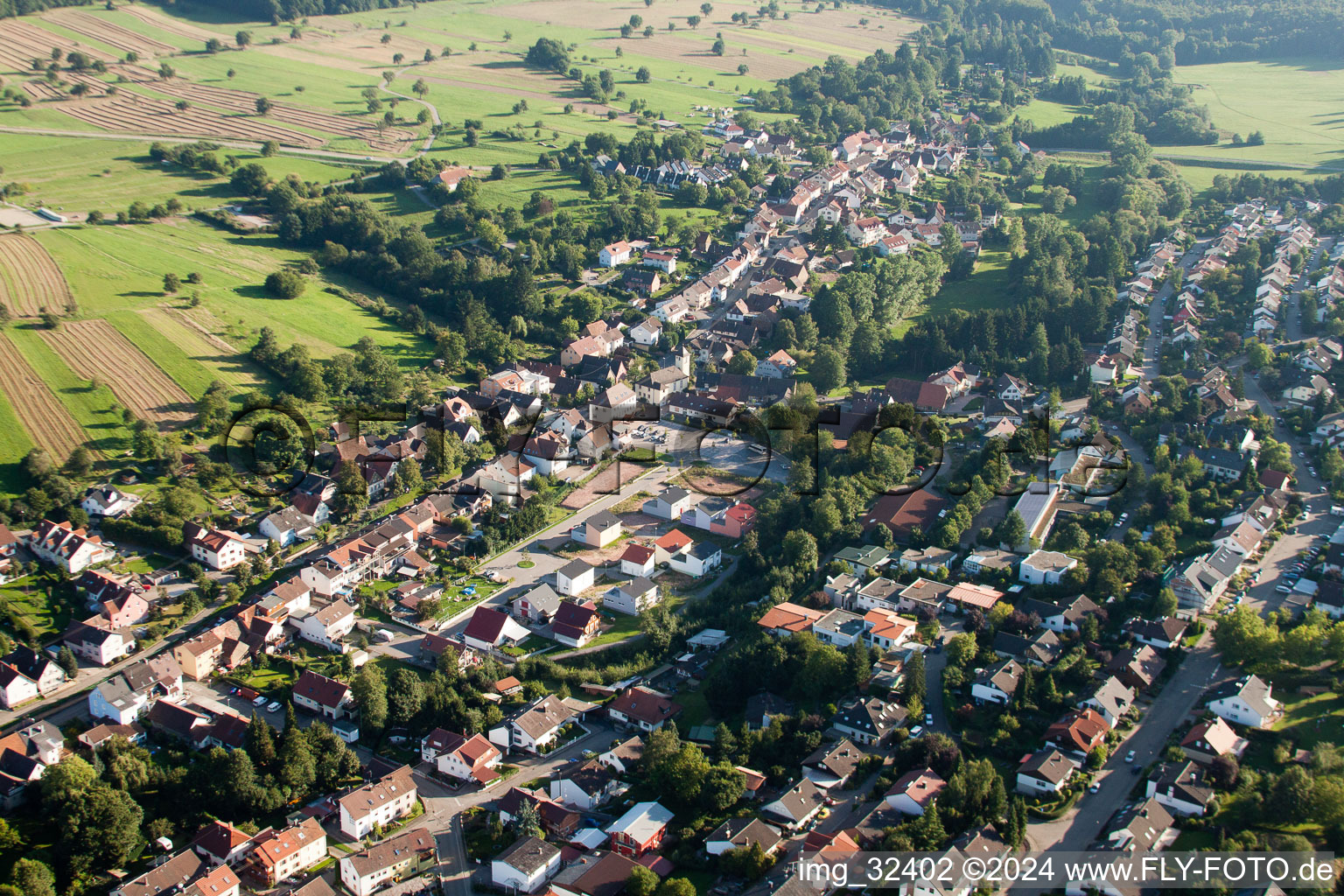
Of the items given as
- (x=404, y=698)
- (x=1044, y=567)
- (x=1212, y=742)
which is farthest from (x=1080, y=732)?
(x=404, y=698)

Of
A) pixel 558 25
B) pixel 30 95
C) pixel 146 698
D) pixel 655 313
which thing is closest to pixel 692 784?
pixel 146 698

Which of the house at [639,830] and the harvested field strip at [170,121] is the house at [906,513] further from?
the harvested field strip at [170,121]

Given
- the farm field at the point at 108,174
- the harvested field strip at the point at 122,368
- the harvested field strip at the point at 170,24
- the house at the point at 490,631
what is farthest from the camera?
the harvested field strip at the point at 170,24

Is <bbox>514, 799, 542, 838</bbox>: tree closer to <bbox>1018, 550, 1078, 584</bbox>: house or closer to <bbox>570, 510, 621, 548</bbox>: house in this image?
<bbox>570, 510, 621, 548</bbox>: house

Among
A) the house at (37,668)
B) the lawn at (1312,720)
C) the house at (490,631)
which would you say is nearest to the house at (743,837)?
the house at (490,631)

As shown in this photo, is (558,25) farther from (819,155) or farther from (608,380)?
(608,380)

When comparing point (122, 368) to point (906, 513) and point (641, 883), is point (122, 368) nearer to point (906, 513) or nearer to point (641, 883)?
point (906, 513)
